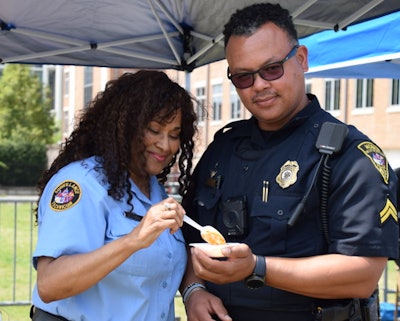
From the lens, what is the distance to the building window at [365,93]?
22828 mm

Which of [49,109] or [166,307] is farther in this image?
[49,109]

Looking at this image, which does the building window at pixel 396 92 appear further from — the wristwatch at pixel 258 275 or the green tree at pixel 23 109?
the green tree at pixel 23 109

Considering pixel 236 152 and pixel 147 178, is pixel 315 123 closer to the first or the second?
pixel 236 152

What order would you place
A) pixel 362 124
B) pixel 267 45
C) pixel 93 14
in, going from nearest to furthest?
pixel 267 45, pixel 93 14, pixel 362 124

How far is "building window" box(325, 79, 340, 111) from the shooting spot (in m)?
24.6

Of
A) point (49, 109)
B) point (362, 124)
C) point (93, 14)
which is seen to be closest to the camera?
point (93, 14)

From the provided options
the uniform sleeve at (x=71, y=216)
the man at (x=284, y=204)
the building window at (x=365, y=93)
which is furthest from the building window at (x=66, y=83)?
the uniform sleeve at (x=71, y=216)

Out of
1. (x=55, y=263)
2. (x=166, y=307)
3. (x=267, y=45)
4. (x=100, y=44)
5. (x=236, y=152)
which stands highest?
(x=100, y=44)

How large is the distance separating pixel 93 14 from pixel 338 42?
194cm

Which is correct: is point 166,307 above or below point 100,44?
below

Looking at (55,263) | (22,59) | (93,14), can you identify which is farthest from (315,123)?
(22,59)

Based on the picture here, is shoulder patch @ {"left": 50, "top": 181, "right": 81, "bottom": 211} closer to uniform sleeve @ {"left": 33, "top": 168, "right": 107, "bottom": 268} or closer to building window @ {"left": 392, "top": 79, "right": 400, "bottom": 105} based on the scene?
uniform sleeve @ {"left": 33, "top": 168, "right": 107, "bottom": 268}

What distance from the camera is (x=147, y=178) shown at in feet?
9.56

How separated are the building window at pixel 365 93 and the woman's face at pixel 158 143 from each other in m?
20.7
